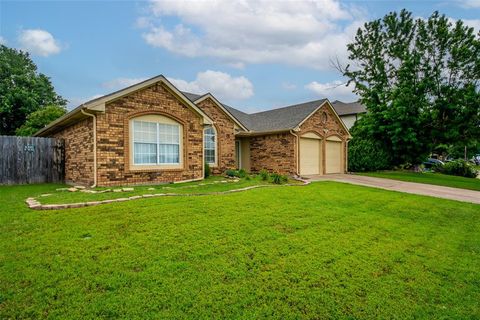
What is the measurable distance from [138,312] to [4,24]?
63.0 ft

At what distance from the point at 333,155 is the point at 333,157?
144 mm

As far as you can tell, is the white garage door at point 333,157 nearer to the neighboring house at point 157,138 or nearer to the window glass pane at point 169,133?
the neighboring house at point 157,138

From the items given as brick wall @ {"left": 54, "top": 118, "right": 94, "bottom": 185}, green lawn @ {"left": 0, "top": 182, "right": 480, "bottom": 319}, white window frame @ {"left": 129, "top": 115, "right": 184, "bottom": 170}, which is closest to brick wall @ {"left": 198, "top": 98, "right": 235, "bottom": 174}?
white window frame @ {"left": 129, "top": 115, "right": 184, "bottom": 170}

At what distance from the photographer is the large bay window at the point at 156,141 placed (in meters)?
10.2

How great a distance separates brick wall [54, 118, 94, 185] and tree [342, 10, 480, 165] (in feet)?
65.9

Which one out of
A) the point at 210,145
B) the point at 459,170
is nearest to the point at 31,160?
the point at 210,145

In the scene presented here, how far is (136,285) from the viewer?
3.19 m

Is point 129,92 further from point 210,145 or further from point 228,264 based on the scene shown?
point 228,264

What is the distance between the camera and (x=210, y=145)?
15.5m

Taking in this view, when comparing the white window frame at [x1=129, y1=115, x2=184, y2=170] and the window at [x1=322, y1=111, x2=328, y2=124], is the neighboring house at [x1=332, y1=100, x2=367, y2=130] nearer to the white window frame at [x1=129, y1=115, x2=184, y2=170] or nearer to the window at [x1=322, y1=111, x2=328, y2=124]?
the window at [x1=322, y1=111, x2=328, y2=124]

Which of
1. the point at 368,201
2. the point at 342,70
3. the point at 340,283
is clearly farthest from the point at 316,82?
the point at 340,283

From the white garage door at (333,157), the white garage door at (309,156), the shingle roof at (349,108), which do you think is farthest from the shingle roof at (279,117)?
the shingle roof at (349,108)

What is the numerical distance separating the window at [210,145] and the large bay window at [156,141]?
3.83m

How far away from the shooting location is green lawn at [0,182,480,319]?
114 inches
